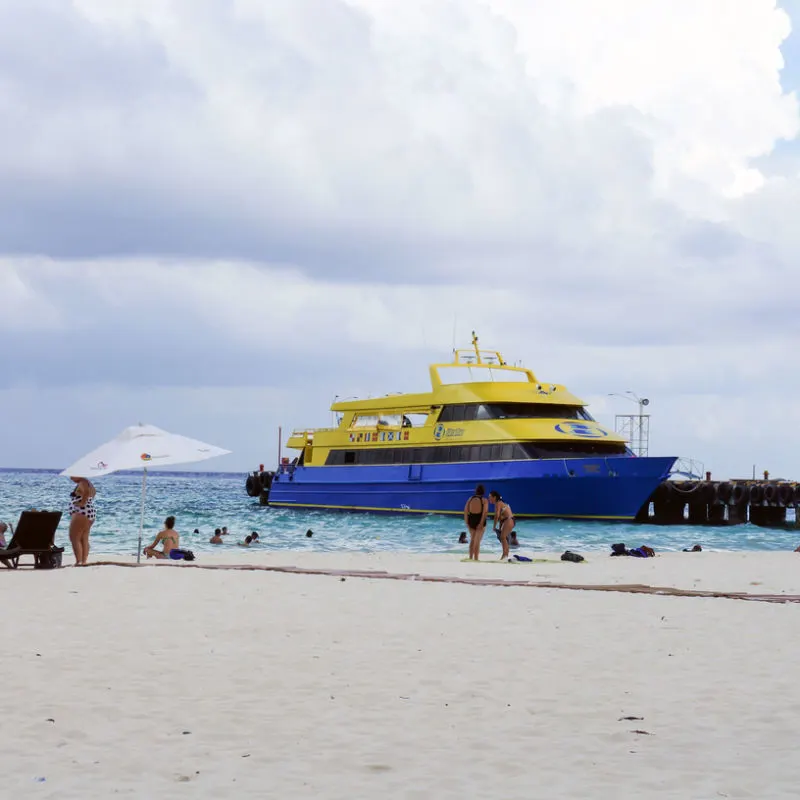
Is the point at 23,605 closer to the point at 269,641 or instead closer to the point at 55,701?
the point at 269,641

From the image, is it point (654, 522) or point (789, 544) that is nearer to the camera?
point (789, 544)

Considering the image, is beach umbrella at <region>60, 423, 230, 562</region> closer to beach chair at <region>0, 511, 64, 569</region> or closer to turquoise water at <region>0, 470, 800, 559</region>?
beach chair at <region>0, 511, 64, 569</region>

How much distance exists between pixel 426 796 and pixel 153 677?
335 centimetres

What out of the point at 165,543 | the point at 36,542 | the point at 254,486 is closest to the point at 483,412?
the point at 165,543

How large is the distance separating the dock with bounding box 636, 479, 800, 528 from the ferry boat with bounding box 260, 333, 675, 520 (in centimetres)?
440

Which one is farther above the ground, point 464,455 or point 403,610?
point 464,455

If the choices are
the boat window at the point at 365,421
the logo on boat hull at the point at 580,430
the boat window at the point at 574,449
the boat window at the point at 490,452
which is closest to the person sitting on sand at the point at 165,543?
the boat window at the point at 490,452

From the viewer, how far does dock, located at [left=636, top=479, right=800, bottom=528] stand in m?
44.1

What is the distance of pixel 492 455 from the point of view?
3972cm

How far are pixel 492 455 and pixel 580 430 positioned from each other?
345cm

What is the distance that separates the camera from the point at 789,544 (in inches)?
1427

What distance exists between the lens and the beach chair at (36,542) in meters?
16.2

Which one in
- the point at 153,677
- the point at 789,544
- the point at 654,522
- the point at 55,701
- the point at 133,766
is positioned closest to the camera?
the point at 133,766

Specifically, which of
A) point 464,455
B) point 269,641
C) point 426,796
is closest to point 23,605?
point 269,641
